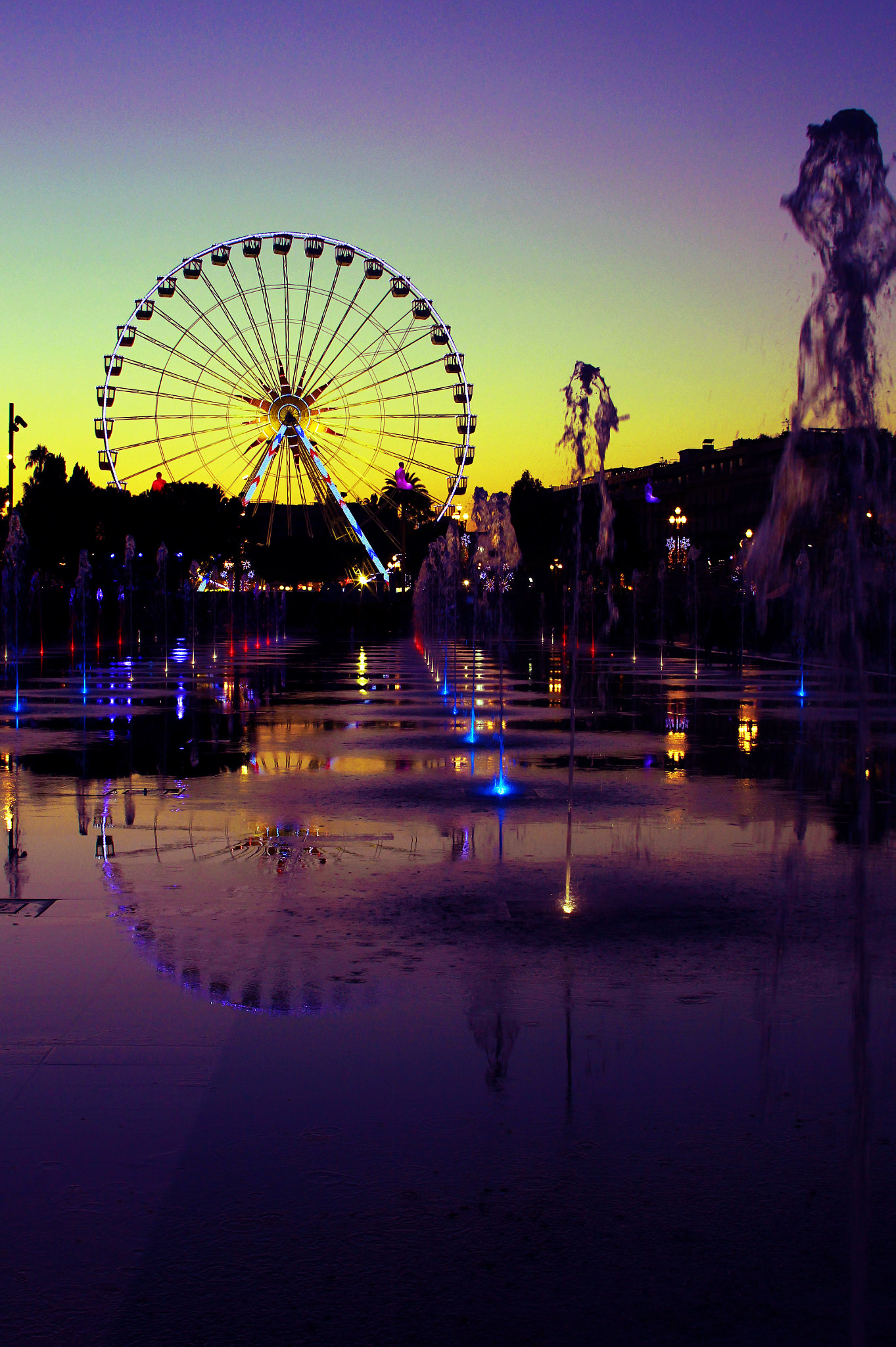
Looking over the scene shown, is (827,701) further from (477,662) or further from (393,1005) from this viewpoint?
(393,1005)

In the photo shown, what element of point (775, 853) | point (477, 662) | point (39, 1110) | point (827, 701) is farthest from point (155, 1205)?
point (477, 662)

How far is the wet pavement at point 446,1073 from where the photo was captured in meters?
3.65

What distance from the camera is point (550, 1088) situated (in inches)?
198

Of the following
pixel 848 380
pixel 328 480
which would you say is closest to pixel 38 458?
pixel 328 480

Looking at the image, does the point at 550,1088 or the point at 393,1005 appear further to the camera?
the point at 393,1005

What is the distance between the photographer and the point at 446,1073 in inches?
204

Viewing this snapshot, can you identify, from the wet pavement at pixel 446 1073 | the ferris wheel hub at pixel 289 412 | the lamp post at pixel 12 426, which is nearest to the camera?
the wet pavement at pixel 446 1073

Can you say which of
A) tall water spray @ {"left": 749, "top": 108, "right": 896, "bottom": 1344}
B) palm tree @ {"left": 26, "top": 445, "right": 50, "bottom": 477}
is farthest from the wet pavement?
palm tree @ {"left": 26, "top": 445, "right": 50, "bottom": 477}

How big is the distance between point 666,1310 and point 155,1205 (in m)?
1.44

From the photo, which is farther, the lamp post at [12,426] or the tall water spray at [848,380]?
the lamp post at [12,426]

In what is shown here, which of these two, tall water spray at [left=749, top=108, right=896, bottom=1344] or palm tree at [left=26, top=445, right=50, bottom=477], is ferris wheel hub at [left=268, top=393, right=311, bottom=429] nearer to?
palm tree at [left=26, top=445, right=50, bottom=477]

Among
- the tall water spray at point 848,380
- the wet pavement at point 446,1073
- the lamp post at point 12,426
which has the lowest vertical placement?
the wet pavement at point 446,1073

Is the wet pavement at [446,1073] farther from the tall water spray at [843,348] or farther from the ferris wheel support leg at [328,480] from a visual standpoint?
the ferris wheel support leg at [328,480]

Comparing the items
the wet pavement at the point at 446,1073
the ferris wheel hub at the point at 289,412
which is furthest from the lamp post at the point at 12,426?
the wet pavement at the point at 446,1073
